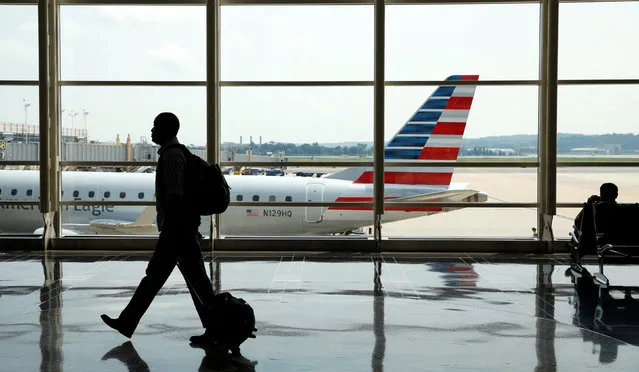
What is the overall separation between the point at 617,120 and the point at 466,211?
239 cm

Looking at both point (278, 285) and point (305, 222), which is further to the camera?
point (305, 222)

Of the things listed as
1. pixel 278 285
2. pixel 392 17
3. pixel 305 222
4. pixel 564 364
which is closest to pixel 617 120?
pixel 392 17

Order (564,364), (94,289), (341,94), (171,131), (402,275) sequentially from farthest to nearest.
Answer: (341,94) → (402,275) → (94,289) → (171,131) → (564,364)

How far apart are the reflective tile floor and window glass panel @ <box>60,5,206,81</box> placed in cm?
288

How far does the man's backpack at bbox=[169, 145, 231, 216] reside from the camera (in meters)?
5.59

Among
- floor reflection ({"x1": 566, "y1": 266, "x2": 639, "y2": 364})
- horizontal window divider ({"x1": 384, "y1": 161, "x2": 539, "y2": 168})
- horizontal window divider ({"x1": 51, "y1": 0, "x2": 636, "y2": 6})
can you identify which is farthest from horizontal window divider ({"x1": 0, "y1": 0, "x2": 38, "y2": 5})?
floor reflection ({"x1": 566, "y1": 266, "x2": 639, "y2": 364})

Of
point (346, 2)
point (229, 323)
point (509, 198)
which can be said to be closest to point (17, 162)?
point (346, 2)

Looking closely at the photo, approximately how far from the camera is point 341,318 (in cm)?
664

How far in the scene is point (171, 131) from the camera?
5.68m

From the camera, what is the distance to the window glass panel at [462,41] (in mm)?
11570

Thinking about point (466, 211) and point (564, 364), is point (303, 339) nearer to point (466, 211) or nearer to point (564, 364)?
point (564, 364)

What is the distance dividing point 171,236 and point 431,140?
7038 millimetres

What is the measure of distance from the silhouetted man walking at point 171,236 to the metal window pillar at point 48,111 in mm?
6129

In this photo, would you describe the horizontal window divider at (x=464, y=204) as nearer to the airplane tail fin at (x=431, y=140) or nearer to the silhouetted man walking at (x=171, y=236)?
the airplane tail fin at (x=431, y=140)
